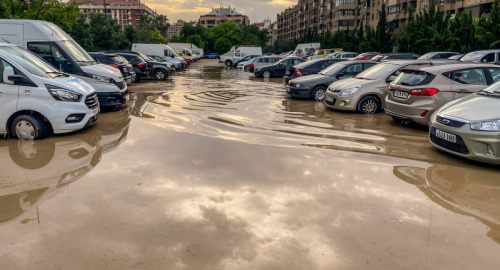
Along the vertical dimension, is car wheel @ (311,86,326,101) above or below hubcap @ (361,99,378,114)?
above

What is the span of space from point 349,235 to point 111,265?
89.0 inches

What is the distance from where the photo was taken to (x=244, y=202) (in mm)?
4930

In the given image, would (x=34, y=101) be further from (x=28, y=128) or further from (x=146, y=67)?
(x=146, y=67)

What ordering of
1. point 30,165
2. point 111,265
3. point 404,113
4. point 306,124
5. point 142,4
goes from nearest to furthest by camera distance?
point 111,265
point 30,165
point 404,113
point 306,124
point 142,4

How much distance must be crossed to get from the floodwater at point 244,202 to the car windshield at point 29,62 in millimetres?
1425

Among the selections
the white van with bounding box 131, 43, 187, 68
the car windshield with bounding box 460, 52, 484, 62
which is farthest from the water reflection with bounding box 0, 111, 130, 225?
the white van with bounding box 131, 43, 187, 68

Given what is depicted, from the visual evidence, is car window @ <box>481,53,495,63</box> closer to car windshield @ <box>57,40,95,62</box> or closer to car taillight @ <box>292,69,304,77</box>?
car taillight @ <box>292,69,304,77</box>

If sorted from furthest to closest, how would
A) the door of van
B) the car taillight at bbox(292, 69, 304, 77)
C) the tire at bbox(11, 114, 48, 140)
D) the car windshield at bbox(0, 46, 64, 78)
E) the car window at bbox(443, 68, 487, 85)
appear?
1. the car taillight at bbox(292, 69, 304, 77)
2. the car window at bbox(443, 68, 487, 85)
3. the car windshield at bbox(0, 46, 64, 78)
4. the tire at bbox(11, 114, 48, 140)
5. the door of van

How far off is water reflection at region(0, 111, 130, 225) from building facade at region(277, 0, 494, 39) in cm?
4228

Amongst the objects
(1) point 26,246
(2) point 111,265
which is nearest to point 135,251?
(2) point 111,265

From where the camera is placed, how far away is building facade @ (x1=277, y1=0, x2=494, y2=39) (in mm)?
50250

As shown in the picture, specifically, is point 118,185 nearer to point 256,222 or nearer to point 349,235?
point 256,222

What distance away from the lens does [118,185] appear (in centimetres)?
554

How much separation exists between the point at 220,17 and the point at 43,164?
187 meters
